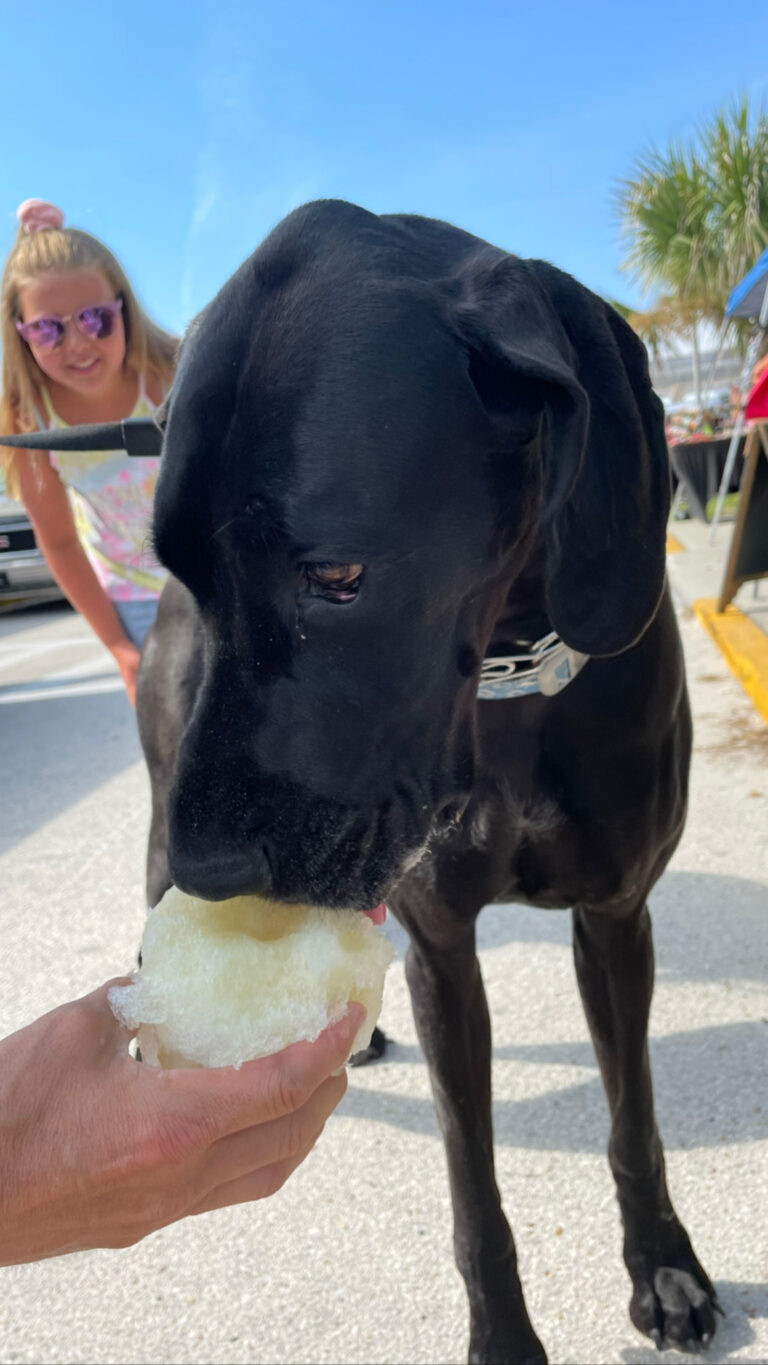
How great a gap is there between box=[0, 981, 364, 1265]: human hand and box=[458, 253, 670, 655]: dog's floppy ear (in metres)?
0.77

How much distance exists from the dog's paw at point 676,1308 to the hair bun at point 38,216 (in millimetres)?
3242

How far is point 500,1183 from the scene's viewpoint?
2625 millimetres

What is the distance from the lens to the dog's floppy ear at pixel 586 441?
5.01 ft

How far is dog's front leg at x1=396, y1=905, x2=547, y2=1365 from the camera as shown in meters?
2.06

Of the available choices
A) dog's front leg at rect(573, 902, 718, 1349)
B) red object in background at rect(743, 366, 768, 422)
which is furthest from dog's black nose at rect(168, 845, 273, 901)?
red object in background at rect(743, 366, 768, 422)

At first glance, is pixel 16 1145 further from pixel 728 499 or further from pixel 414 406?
pixel 728 499

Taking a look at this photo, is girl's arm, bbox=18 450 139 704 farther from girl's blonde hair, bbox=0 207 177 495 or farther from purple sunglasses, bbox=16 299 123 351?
purple sunglasses, bbox=16 299 123 351

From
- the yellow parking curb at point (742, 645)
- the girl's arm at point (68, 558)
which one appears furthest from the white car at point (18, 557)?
the girl's arm at point (68, 558)

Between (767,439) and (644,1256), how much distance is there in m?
4.94

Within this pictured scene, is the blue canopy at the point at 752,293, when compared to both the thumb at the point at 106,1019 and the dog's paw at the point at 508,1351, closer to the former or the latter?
the dog's paw at the point at 508,1351

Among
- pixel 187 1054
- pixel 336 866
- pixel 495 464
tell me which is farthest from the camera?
pixel 495 464

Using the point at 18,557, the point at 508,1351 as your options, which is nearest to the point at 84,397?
the point at 508,1351

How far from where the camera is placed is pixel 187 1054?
1.39 m

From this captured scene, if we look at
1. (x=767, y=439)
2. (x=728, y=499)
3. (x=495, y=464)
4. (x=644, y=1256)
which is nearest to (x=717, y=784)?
(x=767, y=439)
